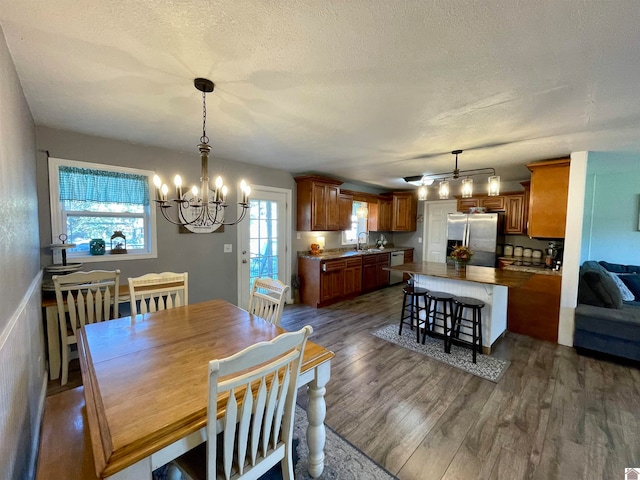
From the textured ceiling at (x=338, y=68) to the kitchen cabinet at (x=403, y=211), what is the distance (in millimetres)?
3808

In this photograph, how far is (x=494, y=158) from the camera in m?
3.62

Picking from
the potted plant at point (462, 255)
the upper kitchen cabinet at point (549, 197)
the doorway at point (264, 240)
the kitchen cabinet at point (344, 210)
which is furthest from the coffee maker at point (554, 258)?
the doorway at point (264, 240)

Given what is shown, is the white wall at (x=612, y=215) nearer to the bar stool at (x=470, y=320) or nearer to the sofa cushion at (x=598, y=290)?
the sofa cushion at (x=598, y=290)

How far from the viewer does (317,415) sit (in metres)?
1.52

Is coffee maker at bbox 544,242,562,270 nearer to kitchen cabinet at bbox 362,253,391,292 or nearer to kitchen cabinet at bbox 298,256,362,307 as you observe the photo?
kitchen cabinet at bbox 362,253,391,292

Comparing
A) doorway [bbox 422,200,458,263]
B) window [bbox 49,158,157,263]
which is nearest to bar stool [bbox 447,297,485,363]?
doorway [bbox 422,200,458,263]

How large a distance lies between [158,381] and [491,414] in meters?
2.33

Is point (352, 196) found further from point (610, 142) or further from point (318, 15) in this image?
point (318, 15)

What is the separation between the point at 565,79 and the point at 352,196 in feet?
13.8

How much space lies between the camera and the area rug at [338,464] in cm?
156

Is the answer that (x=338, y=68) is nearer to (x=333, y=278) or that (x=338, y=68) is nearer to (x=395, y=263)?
(x=333, y=278)

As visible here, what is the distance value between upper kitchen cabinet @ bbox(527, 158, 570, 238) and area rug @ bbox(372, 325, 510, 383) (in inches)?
71.6

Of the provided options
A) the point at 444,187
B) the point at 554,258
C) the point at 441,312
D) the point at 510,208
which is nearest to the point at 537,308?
the point at 554,258

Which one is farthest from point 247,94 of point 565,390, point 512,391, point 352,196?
point 352,196
